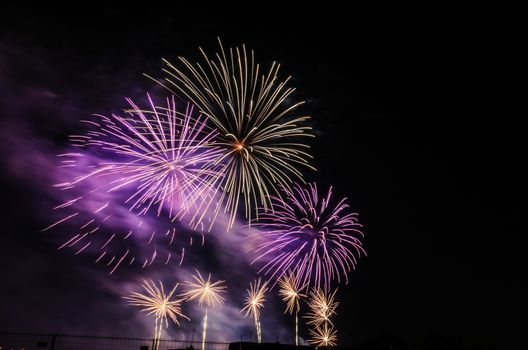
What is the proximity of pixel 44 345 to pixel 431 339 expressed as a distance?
50.2 meters

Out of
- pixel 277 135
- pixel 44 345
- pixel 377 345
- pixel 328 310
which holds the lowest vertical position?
pixel 44 345

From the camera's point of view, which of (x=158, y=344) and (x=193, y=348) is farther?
(x=193, y=348)

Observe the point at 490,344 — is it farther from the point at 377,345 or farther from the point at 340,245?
the point at 340,245

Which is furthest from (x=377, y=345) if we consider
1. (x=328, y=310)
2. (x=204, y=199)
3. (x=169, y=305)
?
(x=204, y=199)

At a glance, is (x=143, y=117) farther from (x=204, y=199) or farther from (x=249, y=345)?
(x=249, y=345)

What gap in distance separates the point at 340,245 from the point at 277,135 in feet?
37.0

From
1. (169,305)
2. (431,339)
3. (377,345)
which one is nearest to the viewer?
(377,345)

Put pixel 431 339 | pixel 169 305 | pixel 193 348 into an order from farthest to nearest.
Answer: pixel 431 339
pixel 169 305
pixel 193 348

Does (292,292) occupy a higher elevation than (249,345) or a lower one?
higher

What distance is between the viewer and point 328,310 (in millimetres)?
43250

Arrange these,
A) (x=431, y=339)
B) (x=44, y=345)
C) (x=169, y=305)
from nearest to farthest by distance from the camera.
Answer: (x=44, y=345), (x=169, y=305), (x=431, y=339)

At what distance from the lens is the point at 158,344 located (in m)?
21.8

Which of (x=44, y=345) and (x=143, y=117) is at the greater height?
(x=143, y=117)

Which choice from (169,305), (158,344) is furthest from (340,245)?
(169,305)
